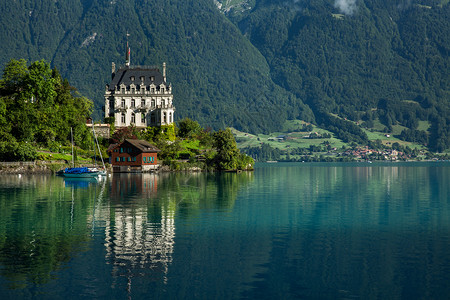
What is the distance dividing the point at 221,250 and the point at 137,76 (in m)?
148

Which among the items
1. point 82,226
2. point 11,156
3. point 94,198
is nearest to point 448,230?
point 82,226

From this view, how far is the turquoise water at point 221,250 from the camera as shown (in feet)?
97.8

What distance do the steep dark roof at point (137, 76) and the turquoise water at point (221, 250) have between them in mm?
117156

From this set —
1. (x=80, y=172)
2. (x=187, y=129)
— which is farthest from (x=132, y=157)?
(x=187, y=129)

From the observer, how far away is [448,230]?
47.1 m

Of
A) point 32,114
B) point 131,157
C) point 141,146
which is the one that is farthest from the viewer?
point 131,157

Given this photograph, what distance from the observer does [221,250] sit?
1505 inches

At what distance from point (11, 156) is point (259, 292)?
380 feet

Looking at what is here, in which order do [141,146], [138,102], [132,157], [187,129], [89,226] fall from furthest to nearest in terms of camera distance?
[187,129] → [138,102] → [132,157] → [141,146] → [89,226]

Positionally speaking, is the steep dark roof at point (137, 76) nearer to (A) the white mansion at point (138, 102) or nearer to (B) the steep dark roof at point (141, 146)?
(A) the white mansion at point (138, 102)

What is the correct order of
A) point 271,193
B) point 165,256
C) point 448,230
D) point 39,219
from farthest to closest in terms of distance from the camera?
point 271,193, point 39,219, point 448,230, point 165,256

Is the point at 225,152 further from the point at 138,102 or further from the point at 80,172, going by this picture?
the point at 80,172

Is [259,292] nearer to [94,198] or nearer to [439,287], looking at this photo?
[439,287]

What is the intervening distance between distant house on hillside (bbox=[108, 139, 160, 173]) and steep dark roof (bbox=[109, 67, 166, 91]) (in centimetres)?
3533
